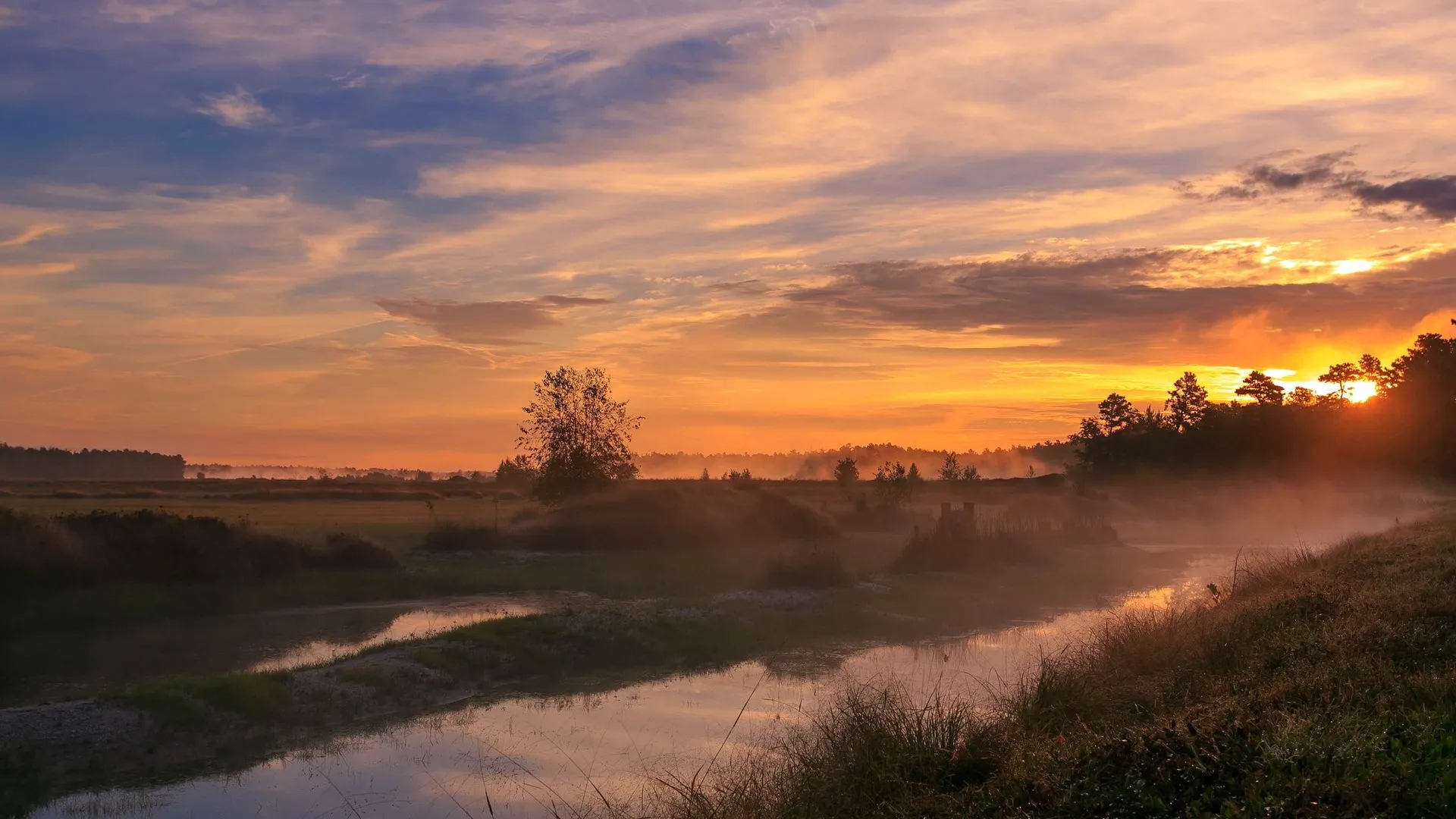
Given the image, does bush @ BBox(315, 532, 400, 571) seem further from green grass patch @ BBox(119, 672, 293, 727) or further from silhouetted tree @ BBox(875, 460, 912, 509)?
silhouetted tree @ BBox(875, 460, 912, 509)

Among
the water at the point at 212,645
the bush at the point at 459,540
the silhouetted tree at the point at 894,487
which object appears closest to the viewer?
the water at the point at 212,645

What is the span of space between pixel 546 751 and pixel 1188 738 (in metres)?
9.69

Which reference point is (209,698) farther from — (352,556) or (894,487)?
(894,487)

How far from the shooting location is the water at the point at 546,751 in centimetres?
1266

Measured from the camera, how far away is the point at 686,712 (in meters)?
17.4

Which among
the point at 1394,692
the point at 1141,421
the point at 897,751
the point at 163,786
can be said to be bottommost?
the point at 163,786

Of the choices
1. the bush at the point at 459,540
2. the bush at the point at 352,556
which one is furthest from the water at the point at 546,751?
the bush at the point at 459,540

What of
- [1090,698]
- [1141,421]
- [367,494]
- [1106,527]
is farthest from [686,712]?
[1141,421]

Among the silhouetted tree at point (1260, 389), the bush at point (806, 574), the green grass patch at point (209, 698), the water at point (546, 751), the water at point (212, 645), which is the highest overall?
the silhouetted tree at point (1260, 389)

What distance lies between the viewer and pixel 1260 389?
98.1m

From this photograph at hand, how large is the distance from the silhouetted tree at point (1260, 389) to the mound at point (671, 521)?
63513 millimetres

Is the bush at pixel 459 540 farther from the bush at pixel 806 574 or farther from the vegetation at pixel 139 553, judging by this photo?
the bush at pixel 806 574

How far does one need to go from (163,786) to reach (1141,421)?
327ft

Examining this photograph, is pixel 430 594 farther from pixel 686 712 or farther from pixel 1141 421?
pixel 1141 421
